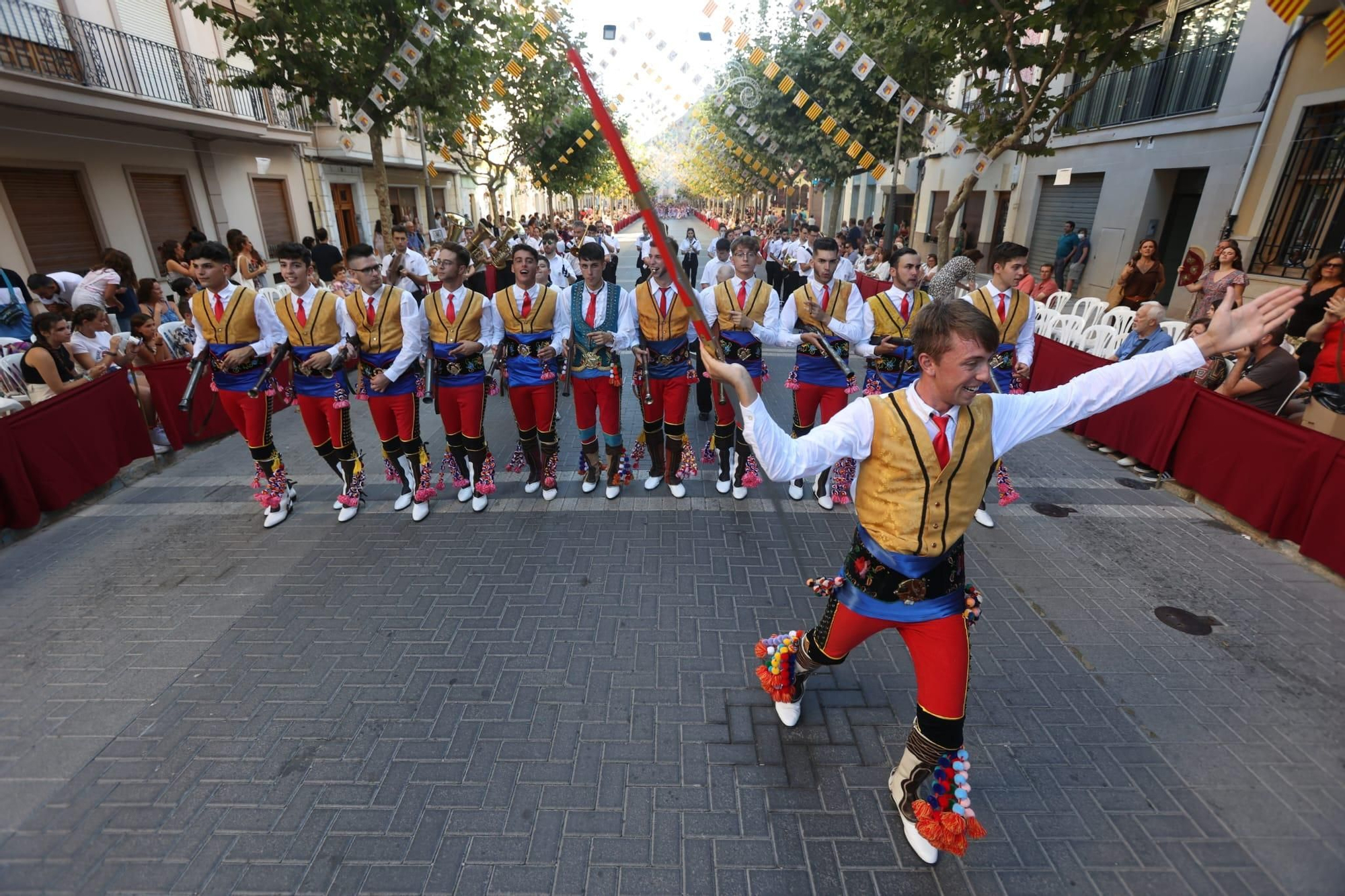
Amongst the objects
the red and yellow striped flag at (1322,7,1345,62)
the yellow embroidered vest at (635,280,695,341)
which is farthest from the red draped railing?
the yellow embroidered vest at (635,280,695,341)

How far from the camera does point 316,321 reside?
524 cm

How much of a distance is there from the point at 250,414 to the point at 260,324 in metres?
0.80

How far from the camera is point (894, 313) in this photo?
5496 mm

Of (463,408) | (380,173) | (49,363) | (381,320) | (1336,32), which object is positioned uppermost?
(1336,32)

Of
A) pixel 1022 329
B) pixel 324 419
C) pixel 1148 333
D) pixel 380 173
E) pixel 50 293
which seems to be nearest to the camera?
pixel 1022 329

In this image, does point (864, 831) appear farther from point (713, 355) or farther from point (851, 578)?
point (713, 355)

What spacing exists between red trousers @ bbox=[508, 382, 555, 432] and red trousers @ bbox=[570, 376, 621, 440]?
238mm

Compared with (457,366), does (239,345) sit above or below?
above

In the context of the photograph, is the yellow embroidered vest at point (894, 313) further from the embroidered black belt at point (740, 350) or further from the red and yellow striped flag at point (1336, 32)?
the red and yellow striped flag at point (1336, 32)

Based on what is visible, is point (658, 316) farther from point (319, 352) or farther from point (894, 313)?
point (319, 352)

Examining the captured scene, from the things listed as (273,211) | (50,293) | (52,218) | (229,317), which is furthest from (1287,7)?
(273,211)

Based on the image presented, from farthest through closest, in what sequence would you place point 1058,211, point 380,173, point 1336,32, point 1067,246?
point 1058,211 < point 1067,246 < point 380,173 < point 1336,32

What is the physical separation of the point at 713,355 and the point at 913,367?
3.65 meters

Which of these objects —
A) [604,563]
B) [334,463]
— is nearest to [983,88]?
[604,563]
